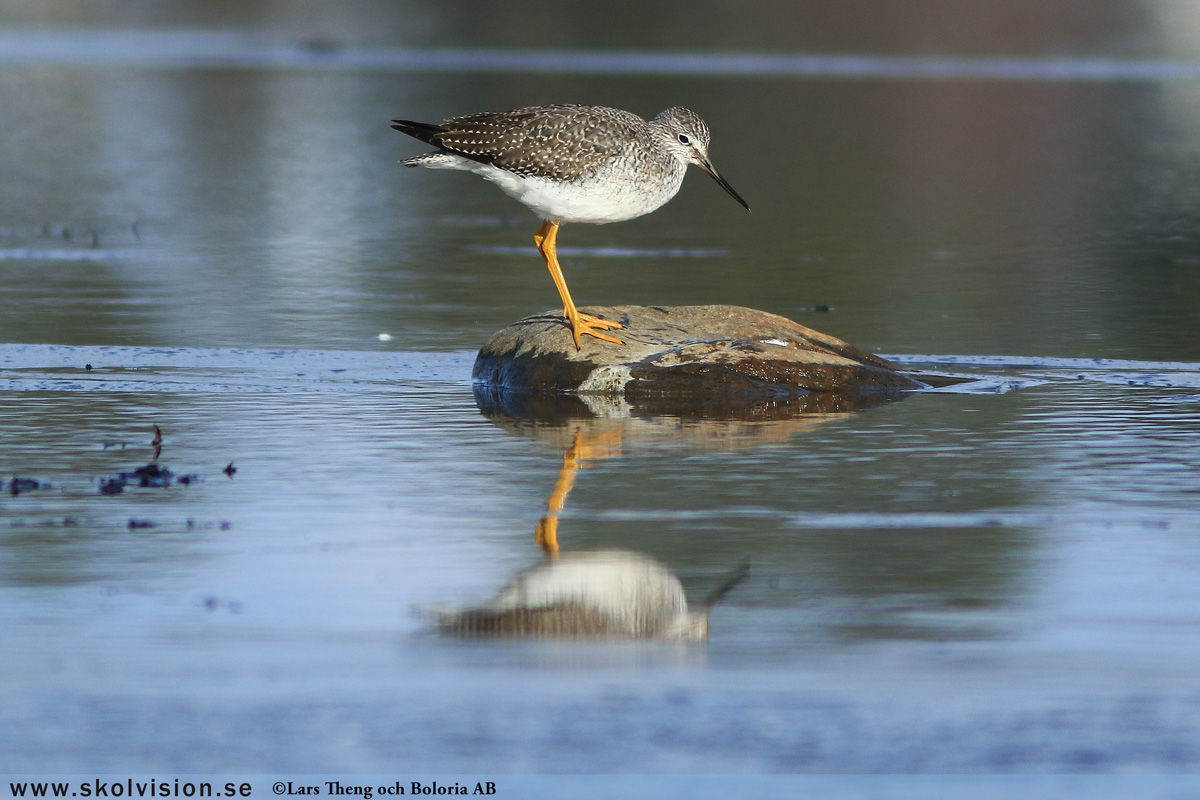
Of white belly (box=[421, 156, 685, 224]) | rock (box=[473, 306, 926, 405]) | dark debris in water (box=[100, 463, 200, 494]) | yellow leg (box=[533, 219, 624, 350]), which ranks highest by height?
white belly (box=[421, 156, 685, 224])

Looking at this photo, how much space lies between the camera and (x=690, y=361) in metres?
11.2

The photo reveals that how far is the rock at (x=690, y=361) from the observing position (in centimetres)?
1109

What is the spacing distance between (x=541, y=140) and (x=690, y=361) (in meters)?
1.52

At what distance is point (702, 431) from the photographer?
999 centimetres

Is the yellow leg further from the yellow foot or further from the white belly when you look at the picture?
the white belly

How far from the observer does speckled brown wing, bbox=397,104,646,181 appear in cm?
1109

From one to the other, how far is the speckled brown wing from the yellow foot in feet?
2.73

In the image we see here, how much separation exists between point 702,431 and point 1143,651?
157 inches

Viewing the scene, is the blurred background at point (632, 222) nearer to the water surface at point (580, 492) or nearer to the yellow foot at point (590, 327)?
the water surface at point (580, 492)

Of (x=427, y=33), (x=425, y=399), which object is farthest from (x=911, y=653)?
(x=427, y=33)

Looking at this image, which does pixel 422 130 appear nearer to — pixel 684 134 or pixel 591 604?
pixel 684 134

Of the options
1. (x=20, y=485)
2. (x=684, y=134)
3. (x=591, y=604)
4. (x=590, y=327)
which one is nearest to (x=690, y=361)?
(x=590, y=327)

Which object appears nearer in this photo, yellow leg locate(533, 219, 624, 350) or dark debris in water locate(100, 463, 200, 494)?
dark debris in water locate(100, 463, 200, 494)

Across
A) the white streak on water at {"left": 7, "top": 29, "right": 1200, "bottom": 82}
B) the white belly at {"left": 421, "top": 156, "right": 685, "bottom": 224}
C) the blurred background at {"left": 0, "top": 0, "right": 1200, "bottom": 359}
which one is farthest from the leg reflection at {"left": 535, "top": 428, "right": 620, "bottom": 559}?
the white streak on water at {"left": 7, "top": 29, "right": 1200, "bottom": 82}
